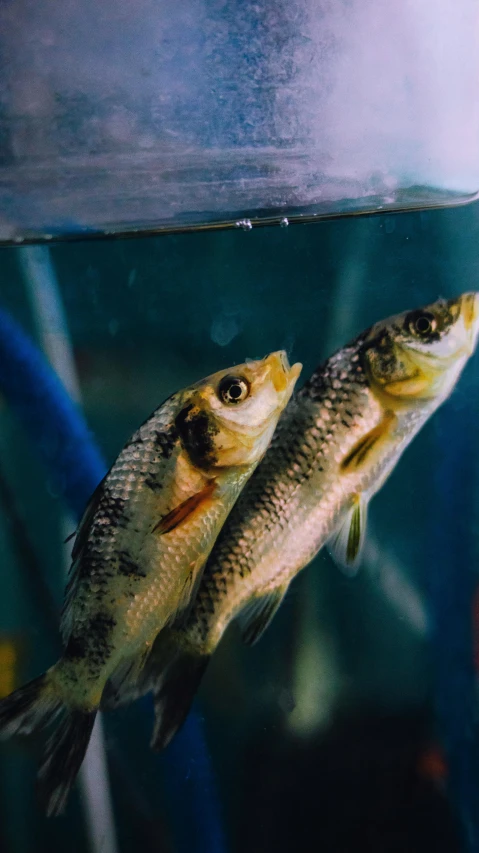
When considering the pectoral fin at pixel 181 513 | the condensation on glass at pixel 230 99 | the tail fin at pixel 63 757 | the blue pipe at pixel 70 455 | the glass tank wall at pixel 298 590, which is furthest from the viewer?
the glass tank wall at pixel 298 590

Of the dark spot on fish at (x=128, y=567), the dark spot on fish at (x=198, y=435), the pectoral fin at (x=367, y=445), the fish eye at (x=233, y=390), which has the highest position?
the fish eye at (x=233, y=390)

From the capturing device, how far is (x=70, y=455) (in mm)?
1546

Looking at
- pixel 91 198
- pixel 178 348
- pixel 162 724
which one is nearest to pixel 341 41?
pixel 91 198

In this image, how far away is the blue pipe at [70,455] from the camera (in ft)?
4.98

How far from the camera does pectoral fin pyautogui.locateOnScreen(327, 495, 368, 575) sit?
3.93 feet

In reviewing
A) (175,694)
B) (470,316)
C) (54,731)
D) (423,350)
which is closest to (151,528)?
(175,694)

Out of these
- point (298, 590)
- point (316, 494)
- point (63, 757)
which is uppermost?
point (316, 494)

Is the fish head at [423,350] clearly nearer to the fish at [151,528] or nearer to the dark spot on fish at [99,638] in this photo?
the fish at [151,528]

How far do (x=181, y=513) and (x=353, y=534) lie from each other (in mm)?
392

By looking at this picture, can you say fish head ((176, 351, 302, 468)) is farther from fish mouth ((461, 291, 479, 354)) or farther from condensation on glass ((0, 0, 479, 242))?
condensation on glass ((0, 0, 479, 242))

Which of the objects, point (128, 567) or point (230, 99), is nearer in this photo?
point (128, 567)

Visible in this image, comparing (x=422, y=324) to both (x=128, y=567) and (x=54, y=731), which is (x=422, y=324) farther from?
(x=54, y=731)

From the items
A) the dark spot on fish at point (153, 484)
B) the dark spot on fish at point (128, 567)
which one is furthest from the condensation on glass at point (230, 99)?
the dark spot on fish at point (128, 567)

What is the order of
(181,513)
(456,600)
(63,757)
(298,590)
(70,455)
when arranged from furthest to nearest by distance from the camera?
1. (456,600)
2. (298,590)
3. (70,455)
4. (63,757)
5. (181,513)
